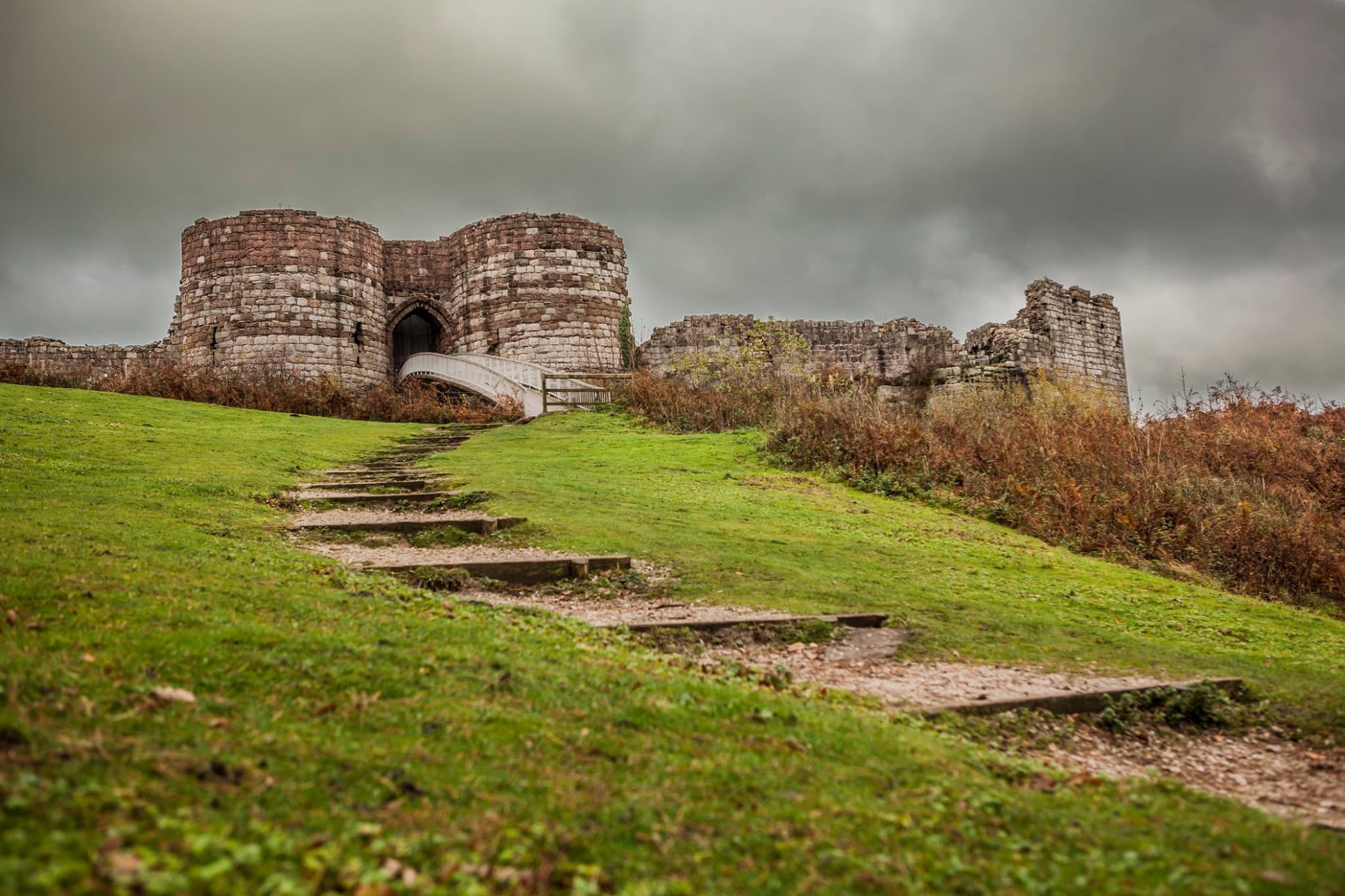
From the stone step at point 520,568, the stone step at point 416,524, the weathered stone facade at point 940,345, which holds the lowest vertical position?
the stone step at point 520,568

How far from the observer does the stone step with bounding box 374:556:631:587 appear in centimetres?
760

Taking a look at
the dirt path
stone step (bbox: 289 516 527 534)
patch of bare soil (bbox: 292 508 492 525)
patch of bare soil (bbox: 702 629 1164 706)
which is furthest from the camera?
patch of bare soil (bbox: 292 508 492 525)

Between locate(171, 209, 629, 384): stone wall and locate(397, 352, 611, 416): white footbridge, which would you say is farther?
locate(171, 209, 629, 384): stone wall

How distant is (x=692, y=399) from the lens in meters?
22.4

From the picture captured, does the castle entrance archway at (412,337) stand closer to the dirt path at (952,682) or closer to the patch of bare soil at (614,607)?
the dirt path at (952,682)

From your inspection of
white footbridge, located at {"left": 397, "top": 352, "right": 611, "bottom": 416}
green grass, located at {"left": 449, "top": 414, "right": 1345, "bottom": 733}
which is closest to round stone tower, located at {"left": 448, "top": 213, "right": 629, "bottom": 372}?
white footbridge, located at {"left": 397, "top": 352, "right": 611, "bottom": 416}

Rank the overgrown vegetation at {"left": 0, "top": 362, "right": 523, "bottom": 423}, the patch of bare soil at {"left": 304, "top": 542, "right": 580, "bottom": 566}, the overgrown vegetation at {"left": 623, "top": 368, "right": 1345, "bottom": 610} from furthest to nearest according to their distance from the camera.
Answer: the overgrown vegetation at {"left": 0, "top": 362, "right": 523, "bottom": 423}, the overgrown vegetation at {"left": 623, "top": 368, "right": 1345, "bottom": 610}, the patch of bare soil at {"left": 304, "top": 542, "right": 580, "bottom": 566}

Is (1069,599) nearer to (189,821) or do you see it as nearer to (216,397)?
(189,821)

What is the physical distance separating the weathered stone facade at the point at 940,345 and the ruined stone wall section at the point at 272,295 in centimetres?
1119

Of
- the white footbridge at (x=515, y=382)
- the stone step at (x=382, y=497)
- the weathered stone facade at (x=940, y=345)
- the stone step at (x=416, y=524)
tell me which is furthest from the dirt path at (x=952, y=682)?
the weathered stone facade at (x=940, y=345)

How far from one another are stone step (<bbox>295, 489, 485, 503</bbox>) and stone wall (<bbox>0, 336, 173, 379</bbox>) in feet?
73.1

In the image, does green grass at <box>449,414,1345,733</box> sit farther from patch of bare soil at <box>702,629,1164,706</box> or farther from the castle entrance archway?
the castle entrance archway

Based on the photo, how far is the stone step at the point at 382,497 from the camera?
11.3 metres

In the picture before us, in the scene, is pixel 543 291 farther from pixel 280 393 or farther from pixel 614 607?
pixel 614 607
